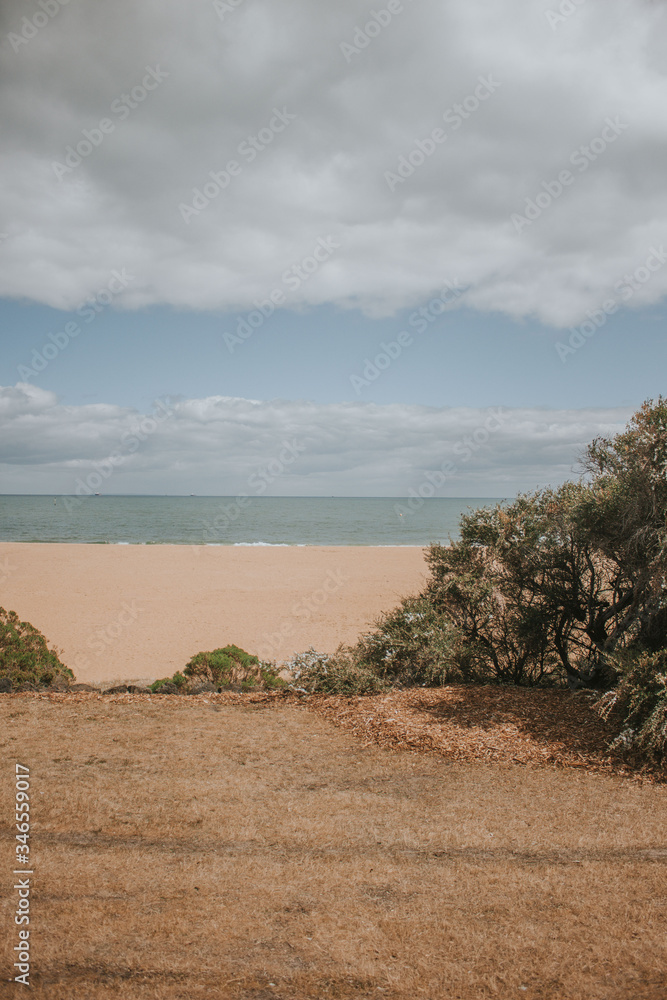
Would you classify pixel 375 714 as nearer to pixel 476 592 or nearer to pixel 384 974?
pixel 476 592

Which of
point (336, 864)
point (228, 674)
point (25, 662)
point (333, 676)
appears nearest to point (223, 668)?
point (228, 674)

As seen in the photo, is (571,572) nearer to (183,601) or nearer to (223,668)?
(223,668)

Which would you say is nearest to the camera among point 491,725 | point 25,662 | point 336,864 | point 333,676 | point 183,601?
point 336,864

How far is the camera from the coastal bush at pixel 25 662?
9.27 meters

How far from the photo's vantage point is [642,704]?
615 cm

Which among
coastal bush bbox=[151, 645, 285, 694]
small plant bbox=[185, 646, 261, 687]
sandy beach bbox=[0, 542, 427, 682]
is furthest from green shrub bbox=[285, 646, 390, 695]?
sandy beach bbox=[0, 542, 427, 682]

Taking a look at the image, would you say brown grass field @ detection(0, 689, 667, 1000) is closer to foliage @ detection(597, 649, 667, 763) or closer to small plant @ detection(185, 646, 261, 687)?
foliage @ detection(597, 649, 667, 763)

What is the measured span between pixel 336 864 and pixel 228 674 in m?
5.62

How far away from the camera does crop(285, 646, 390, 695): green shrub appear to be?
868cm

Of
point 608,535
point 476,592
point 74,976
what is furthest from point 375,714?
point 74,976

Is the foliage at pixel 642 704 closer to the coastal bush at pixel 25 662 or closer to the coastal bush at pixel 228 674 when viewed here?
the coastal bush at pixel 228 674

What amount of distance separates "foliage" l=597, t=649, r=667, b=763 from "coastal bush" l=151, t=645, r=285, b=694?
15.6 ft

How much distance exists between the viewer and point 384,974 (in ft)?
10.7

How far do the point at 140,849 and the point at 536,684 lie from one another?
20.9 ft
